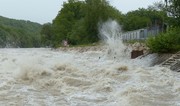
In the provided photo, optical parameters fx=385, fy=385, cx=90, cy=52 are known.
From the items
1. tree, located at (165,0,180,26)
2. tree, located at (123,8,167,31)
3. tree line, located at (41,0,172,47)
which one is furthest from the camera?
tree, located at (123,8,167,31)

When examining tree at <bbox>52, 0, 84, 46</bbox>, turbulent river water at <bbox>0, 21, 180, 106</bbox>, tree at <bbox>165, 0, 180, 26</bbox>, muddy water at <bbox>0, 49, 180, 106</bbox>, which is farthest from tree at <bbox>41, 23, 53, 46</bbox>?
muddy water at <bbox>0, 49, 180, 106</bbox>

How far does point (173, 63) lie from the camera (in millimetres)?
22750

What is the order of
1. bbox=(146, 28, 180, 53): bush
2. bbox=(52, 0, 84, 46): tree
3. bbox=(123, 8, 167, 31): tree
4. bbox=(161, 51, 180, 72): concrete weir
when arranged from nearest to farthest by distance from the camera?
bbox=(161, 51, 180, 72): concrete weir < bbox=(146, 28, 180, 53): bush < bbox=(52, 0, 84, 46): tree < bbox=(123, 8, 167, 31): tree

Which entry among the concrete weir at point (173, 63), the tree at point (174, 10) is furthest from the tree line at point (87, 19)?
the concrete weir at point (173, 63)

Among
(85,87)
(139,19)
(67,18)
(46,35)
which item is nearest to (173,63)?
(85,87)

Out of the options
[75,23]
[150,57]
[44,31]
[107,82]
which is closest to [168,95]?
[107,82]

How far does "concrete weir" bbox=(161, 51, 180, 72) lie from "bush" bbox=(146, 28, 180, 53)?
283 centimetres

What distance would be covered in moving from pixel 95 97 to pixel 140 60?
15.5 metres

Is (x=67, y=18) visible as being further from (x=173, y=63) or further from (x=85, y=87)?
(x=85, y=87)

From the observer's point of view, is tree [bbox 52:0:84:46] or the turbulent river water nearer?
the turbulent river water

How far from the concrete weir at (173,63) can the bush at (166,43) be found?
2.83m

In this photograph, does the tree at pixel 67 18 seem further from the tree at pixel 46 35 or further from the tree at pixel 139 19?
the tree at pixel 46 35

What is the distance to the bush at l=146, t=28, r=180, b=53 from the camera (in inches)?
1096

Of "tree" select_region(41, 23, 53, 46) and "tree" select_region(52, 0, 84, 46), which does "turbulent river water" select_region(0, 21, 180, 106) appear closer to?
"tree" select_region(52, 0, 84, 46)
